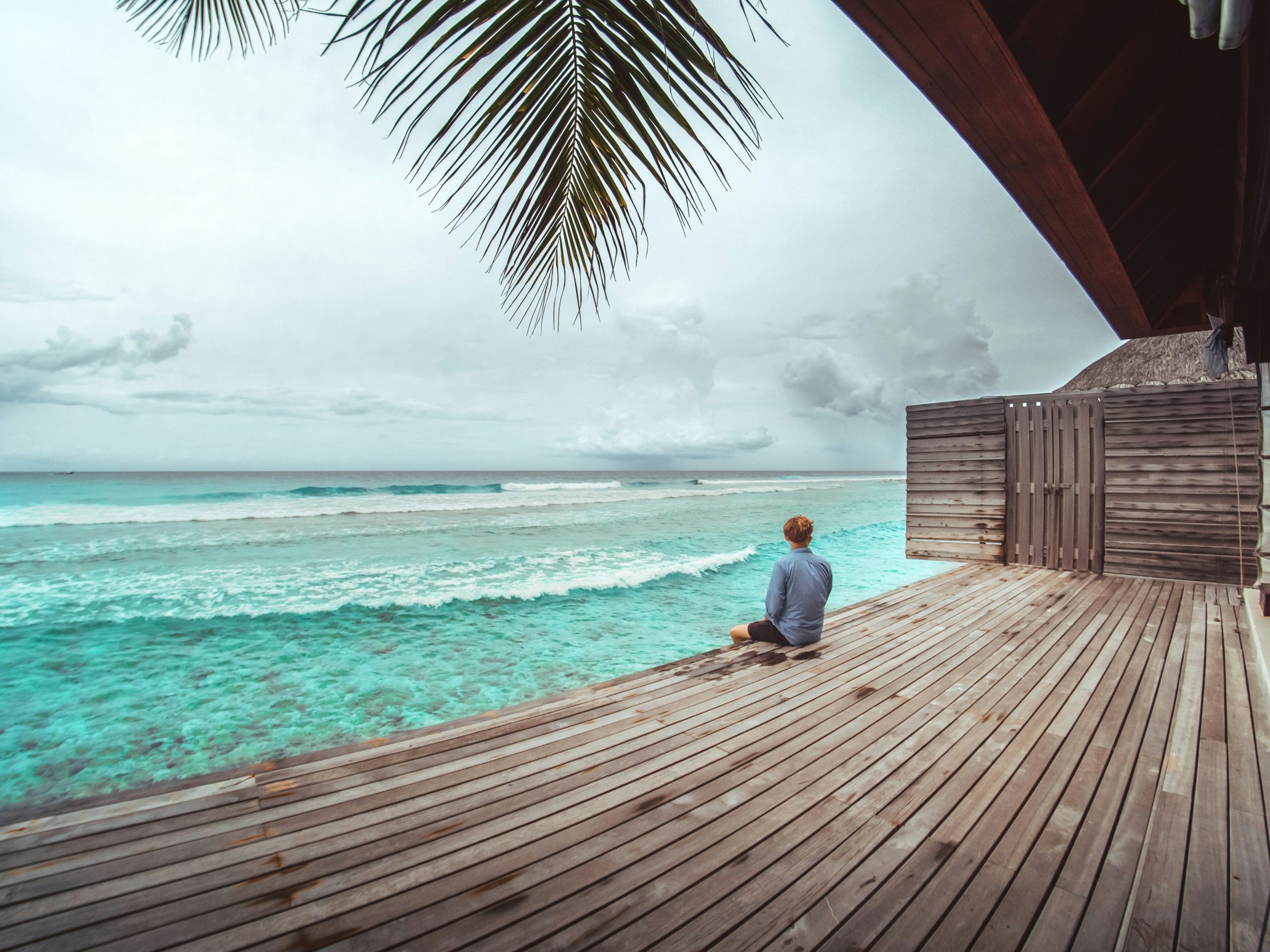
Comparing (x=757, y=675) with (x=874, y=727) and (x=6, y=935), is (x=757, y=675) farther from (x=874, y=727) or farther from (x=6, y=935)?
(x=6, y=935)

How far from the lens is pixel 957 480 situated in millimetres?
9086

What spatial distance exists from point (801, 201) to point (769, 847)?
2.21 m

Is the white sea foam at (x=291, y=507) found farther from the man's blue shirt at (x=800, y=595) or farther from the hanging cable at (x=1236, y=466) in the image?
the hanging cable at (x=1236, y=466)

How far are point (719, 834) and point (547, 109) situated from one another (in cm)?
231

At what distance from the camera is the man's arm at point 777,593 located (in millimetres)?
4461

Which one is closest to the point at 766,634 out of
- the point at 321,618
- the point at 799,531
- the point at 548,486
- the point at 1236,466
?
the point at 799,531

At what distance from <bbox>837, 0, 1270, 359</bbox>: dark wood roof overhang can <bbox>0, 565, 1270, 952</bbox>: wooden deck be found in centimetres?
224

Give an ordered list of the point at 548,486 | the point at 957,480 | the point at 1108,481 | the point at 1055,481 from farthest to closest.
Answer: the point at 548,486 → the point at 957,480 → the point at 1055,481 → the point at 1108,481

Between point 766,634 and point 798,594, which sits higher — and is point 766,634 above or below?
below

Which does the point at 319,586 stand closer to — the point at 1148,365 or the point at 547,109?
the point at 547,109

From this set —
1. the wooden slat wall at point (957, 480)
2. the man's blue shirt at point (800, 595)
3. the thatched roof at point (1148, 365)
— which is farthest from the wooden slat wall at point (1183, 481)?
the thatched roof at point (1148, 365)

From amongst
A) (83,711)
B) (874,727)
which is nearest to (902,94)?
(874,727)

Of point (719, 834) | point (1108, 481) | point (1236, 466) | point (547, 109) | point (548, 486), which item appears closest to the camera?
point (547, 109)

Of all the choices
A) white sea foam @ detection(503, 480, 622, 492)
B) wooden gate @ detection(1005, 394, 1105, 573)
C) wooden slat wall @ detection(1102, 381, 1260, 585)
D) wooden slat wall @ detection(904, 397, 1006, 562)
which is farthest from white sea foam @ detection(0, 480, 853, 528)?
wooden slat wall @ detection(1102, 381, 1260, 585)
